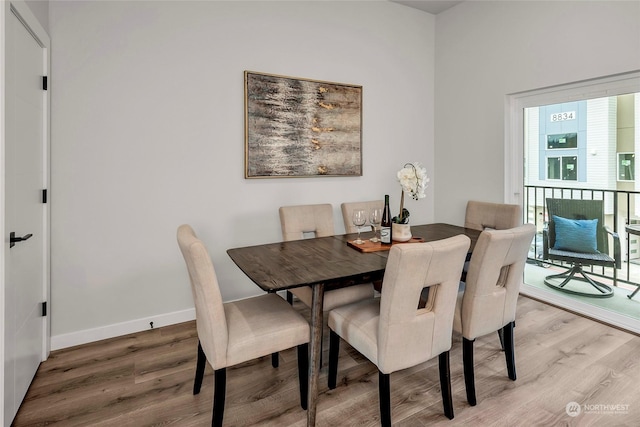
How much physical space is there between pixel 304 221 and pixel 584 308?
2540 mm

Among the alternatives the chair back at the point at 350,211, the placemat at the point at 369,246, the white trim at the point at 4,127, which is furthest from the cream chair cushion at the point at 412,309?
the white trim at the point at 4,127

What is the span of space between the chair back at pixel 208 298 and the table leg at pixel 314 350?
417 millimetres

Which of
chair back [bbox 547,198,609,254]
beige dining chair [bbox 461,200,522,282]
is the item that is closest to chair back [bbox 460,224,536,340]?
beige dining chair [bbox 461,200,522,282]

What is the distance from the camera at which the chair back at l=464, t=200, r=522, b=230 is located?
2814 mm

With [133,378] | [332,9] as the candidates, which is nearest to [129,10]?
[332,9]

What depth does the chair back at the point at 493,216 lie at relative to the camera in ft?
9.23

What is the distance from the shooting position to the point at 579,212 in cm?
318

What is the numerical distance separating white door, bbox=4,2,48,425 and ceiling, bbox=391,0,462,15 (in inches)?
134

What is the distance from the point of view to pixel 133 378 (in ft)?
7.30

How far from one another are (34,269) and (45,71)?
129cm

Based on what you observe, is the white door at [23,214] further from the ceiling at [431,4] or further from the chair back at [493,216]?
the ceiling at [431,4]

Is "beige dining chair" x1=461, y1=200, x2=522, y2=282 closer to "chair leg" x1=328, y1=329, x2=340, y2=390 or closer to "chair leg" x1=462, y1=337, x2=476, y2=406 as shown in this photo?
"chair leg" x1=462, y1=337, x2=476, y2=406

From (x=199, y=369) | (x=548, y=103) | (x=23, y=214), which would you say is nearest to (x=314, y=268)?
(x=199, y=369)

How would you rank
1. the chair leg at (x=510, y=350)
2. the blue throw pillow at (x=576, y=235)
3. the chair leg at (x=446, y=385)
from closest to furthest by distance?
the chair leg at (x=446, y=385)
the chair leg at (x=510, y=350)
the blue throw pillow at (x=576, y=235)
